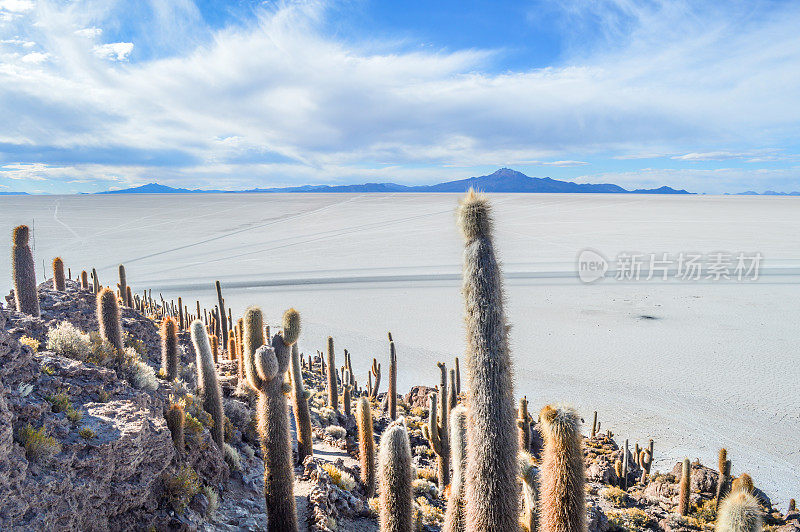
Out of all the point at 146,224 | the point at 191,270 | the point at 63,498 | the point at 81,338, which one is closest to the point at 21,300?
the point at 81,338

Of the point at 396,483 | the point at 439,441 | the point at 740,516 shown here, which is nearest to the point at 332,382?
the point at 439,441

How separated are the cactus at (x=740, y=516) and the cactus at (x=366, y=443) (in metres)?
6.25

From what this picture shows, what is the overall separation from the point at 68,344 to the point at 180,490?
3.31 m

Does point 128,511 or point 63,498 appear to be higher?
point 63,498

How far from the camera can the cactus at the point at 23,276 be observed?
11.2m

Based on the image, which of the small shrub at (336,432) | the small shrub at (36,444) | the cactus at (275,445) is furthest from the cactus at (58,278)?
the small shrub at (36,444)

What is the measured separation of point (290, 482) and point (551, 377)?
17.4 metres

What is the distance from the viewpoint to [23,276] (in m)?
11.3

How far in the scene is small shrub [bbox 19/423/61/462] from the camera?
4.96 m

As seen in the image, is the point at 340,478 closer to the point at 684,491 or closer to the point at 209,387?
the point at 209,387

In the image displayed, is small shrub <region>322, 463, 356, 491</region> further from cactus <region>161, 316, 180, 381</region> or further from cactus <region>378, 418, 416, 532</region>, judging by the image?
cactus <region>161, 316, 180, 381</region>

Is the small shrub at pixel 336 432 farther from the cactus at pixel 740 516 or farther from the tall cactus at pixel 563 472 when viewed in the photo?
the cactus at pixel 740 516

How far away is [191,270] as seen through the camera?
1912 inches

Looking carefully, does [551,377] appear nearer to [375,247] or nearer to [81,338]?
[81,338]
